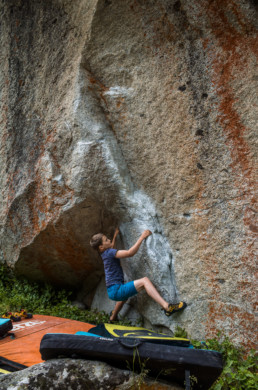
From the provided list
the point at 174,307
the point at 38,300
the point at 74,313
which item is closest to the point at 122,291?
the point at 174,307

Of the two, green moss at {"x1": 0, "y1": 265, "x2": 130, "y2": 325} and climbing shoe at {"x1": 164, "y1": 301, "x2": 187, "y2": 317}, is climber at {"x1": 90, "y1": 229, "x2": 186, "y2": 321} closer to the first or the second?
climbing shoe at {"x1": 164, "y1": 301, "x2": 187, "y2": 317}

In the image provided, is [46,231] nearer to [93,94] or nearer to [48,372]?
[93,94]

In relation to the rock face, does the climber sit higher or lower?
lower

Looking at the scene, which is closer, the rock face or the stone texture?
the stone texture

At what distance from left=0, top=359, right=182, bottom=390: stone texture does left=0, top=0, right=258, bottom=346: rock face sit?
145 cm

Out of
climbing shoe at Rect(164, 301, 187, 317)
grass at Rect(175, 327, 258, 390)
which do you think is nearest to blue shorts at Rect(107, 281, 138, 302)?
climbing shoe at Rect(164, 301, 187, 317)

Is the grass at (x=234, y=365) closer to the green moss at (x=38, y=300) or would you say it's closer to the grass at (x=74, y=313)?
the grass at (x=74, y=313)

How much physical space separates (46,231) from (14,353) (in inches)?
86.4

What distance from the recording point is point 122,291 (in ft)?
13.7

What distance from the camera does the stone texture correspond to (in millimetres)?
2109

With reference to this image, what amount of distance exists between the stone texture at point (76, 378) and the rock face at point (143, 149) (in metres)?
1.45

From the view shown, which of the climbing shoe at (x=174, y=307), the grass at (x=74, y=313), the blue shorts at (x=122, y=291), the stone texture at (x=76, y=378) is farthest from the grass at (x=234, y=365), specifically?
the blue shorts at (x=122, y=291)


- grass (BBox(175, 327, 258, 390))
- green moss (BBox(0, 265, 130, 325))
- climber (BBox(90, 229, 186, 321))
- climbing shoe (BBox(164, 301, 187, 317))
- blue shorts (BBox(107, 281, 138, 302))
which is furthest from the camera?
green moss (BBox(0, 265, 130, 325))

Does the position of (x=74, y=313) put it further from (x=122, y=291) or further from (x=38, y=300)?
(x=122, y=291)
